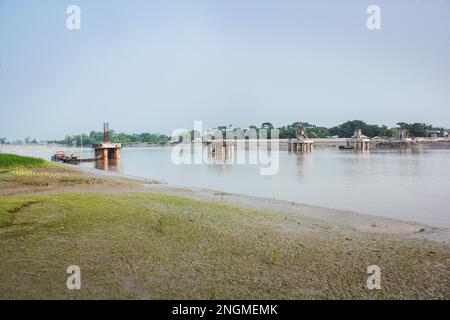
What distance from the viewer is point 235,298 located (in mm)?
5242

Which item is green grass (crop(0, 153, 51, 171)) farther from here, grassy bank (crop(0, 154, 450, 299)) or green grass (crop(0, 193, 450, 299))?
grassy bank (crop(0, 154, 450, 299))

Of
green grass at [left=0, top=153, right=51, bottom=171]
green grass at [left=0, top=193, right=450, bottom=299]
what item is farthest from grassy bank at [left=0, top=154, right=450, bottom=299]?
green grass at [left=0, top=153, right=51, bottom=171]

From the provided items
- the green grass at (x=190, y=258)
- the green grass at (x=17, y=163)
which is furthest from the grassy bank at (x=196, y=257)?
the green grass at (x=17, y=163)

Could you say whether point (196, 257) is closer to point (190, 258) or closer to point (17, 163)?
point (190, 258)

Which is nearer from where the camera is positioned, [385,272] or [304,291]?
[304,291]

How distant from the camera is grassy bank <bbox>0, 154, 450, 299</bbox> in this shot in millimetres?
5496

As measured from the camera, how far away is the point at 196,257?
7.02m

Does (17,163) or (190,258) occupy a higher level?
(17,163)

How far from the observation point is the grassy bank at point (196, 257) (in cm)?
550

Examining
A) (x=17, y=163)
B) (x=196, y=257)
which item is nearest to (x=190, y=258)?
(x=196, y=257)
